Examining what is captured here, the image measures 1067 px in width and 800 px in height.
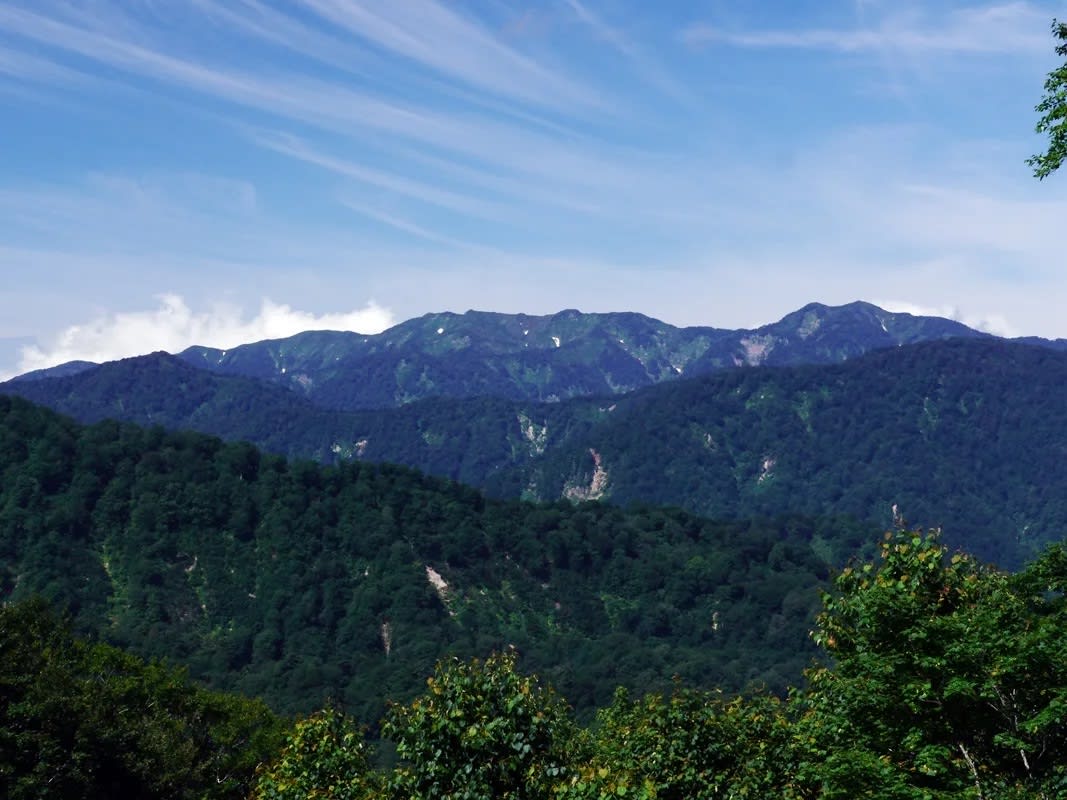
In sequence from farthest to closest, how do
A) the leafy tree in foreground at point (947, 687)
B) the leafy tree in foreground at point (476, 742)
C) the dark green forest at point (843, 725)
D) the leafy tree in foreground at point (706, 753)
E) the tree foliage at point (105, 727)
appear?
1. the tree foliage at point (105, 727)
2. the leafy tree in foreground at point (706, 753)
3. the leafy tree in foreground at point (947, 687)
4. the dark green forest at point (843, 725)
5. the leafy tree in foreground at point (476, 742)

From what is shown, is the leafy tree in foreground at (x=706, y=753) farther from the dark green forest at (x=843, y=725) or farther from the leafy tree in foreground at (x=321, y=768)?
the leafy tree in foreground at (x=321, y=768)

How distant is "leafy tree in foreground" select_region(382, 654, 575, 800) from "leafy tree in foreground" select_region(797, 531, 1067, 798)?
966cm

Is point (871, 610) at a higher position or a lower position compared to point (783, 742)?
higher

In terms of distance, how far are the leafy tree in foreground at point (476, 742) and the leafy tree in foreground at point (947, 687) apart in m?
9.66

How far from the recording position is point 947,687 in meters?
31.5

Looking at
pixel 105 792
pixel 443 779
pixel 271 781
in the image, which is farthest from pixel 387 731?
pixel 105 792

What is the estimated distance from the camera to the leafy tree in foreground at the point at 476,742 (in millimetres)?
28312

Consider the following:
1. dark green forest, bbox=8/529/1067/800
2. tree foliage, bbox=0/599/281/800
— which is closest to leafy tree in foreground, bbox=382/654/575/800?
dark green forest, bbox=8/529/1067/800

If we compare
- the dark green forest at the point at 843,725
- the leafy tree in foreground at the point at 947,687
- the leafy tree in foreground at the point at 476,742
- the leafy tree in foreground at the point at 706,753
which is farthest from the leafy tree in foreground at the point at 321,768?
the leafy tree in foreground at the point at 947,687

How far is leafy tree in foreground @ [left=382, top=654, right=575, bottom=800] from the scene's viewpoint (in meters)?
28.3

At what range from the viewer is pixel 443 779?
2858cm

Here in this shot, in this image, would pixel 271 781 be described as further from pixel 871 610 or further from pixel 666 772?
pixel 871 610

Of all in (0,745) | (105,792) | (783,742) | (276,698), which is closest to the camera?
(783,742)

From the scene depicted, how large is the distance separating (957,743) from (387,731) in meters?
17.8
